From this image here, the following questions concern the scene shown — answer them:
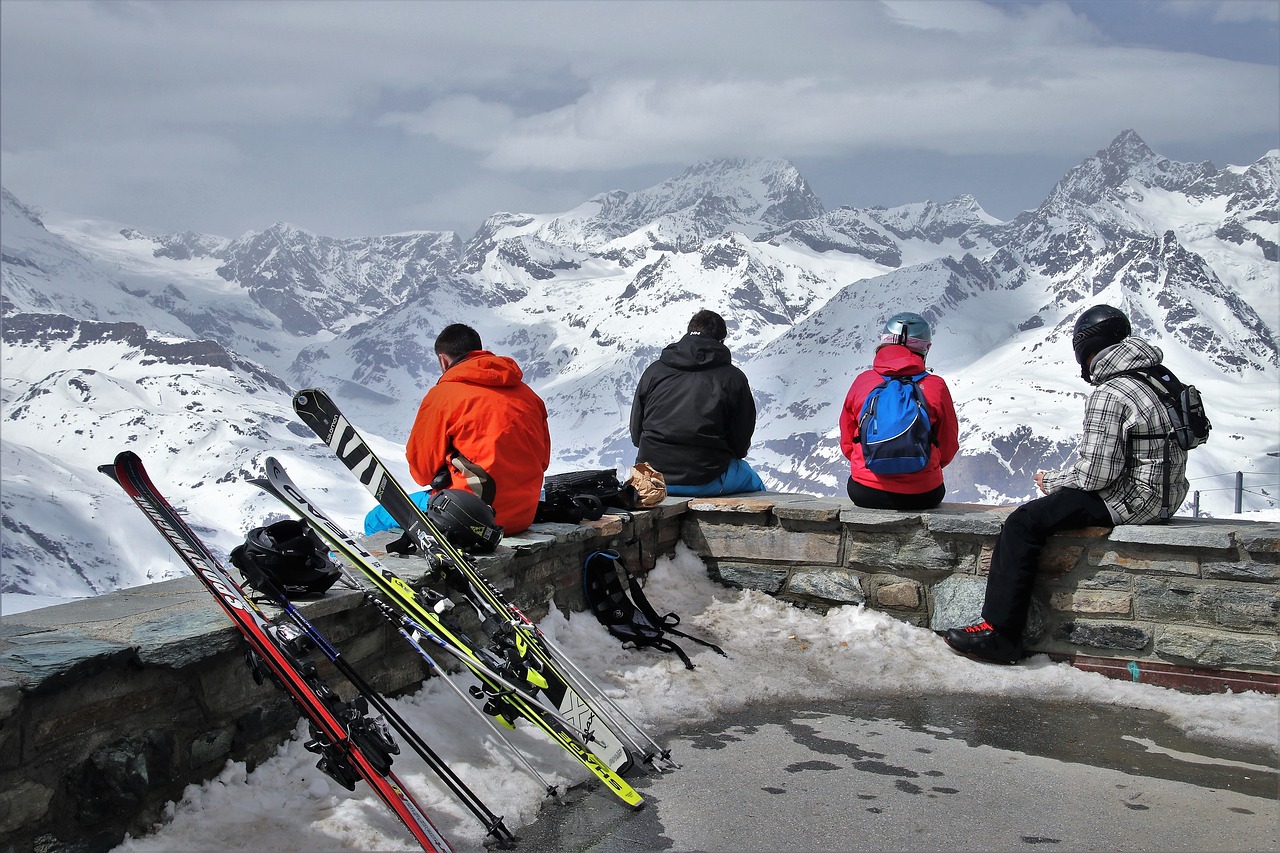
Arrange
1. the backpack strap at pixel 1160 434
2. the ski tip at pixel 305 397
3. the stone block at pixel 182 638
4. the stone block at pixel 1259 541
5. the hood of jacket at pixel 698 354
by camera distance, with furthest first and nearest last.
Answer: the hood of jacket at pixel 698 354 < the backpack strap at pixel 1160 434 < the stone block at pixel 1259 541 < the ski tip at pixel 305 397 < the stone block at pixel 182 638

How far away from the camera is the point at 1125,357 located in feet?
17.6

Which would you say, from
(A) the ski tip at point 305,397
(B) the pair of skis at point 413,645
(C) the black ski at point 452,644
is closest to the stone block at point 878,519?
(B) the pair of skis at point 413,645

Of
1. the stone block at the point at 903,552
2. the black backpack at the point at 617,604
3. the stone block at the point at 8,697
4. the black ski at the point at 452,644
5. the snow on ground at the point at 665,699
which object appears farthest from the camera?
the stone block at the point at 903,552

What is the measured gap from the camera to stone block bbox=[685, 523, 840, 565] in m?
6.45

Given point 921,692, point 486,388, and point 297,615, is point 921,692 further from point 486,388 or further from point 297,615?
point 297,615

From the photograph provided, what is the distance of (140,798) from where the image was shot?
3055 mm

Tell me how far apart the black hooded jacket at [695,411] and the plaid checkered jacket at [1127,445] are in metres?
2.30

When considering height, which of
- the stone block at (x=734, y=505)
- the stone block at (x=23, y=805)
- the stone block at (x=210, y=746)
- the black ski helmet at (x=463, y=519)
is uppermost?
the black ski helmet at (x=463, y=519)

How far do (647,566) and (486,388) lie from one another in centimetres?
185

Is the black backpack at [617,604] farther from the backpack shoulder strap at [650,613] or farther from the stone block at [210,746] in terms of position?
the stone block at [210,746]

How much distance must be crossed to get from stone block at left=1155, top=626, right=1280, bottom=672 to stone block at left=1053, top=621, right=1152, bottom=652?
8 centimetres

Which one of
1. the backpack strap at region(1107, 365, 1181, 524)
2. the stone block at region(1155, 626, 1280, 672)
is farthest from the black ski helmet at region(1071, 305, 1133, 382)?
the stone block at region(1155, 626, 1280, 672)

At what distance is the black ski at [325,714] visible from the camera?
3.14 meters

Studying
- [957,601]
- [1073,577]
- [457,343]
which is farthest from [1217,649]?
[457,343]
